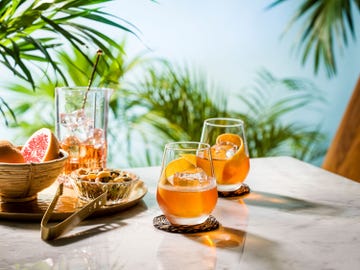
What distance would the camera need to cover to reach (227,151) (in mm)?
1401

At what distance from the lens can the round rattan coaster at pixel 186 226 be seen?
1.15 metres

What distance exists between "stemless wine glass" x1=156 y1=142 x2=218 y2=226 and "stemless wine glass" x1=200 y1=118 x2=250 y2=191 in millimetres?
209

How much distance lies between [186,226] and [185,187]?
0.30 ft

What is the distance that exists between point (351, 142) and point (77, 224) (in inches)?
69.2

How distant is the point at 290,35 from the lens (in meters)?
3.76

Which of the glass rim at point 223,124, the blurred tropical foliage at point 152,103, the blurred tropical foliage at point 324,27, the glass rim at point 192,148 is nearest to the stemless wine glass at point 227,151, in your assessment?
the glass rim at point 223,124

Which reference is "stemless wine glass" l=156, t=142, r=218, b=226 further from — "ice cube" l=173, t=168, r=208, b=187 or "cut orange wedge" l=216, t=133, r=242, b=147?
"cut orange wedge" l=216, t=133, r=242, b=147

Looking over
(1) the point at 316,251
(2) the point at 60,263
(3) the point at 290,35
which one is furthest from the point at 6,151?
(3) the point at 290,35

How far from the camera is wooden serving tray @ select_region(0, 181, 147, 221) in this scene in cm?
120

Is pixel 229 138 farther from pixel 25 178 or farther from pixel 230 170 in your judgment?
pixel 25 178

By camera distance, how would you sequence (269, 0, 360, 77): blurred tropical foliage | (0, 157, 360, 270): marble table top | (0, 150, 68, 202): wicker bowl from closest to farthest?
(0, 157, 360, 270): marble table top
(0, 150, 68, 202): wicker bowl
(269, 0, 360, 77): blurred tropical foliage

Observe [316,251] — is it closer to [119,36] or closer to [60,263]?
[60,263]

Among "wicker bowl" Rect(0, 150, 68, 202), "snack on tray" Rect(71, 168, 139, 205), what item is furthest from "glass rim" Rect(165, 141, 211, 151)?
"wicker bowl" Rect(0, 150, 68, 202)

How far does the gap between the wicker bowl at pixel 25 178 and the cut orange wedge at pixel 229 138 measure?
13.9 inches
